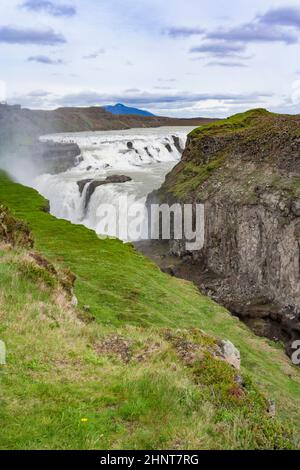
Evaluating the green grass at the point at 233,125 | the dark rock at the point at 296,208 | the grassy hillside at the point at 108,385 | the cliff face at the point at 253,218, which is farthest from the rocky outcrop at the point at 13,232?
the green grass at the point at 233,125

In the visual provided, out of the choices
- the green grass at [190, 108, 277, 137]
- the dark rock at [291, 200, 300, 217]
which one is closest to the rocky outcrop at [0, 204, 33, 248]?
the dark rock at [291, 200, 300, 217]

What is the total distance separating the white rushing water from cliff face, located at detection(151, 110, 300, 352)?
45.3 ft

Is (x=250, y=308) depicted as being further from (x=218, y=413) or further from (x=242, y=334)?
(x=218, y=413)

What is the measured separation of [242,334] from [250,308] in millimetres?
14028

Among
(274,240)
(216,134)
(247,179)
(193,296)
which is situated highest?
(216,134)

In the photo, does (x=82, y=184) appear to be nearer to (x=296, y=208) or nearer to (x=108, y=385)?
(x=296, y=208)

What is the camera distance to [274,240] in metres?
48.6

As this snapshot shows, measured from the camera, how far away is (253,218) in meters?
51.7

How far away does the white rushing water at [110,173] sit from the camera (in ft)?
257

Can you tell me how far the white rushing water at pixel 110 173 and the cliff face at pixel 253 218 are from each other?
1380cm

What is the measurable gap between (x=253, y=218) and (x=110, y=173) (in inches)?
2387

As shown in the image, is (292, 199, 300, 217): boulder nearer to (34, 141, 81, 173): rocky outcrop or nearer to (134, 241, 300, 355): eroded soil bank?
(134, 241, 300, 355): eroded soil bank

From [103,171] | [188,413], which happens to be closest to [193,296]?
[188,413]

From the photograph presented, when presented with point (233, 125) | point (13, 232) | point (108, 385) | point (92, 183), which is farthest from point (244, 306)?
point (92, 183)
